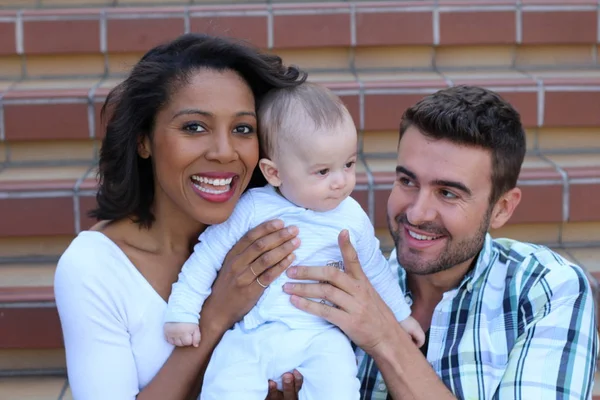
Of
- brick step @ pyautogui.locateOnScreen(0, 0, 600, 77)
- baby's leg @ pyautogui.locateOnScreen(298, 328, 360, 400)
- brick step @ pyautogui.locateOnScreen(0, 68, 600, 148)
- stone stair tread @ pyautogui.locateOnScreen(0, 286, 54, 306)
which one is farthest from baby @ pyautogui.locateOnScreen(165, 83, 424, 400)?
brick step @ pyautogui.locateOnScreen(0, 0, 600, 77)

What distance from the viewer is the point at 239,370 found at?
1926 millimetres

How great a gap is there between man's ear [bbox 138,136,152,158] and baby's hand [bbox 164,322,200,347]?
0.46m

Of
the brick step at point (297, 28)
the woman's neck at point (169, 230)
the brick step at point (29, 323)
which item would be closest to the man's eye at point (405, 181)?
the woman's neck at point (169, 230)

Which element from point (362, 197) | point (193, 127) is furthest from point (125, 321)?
point (362, 197)

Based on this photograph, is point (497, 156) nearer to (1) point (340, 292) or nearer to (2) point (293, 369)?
(1) point (340, 292)

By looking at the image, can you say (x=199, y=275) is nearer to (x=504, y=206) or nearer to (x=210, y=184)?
(x=210, y=184)

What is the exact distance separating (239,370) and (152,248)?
0.44 meters

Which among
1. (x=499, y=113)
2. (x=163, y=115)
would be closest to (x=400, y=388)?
(x=499, y=113)

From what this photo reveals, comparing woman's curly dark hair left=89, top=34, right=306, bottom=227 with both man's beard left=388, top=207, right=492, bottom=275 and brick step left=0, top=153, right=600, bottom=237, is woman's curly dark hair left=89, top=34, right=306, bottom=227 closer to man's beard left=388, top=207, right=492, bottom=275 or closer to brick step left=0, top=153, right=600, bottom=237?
man's beard left=388, top=207, right=492, bottom=275

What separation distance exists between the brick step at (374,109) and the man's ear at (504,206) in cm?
137

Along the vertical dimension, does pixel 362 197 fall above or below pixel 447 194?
below

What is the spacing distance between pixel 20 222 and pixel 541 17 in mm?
2659

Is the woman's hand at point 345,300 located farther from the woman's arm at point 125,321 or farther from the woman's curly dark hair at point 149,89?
the woman's curly dark hair at point 149,89

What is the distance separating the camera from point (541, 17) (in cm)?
391
